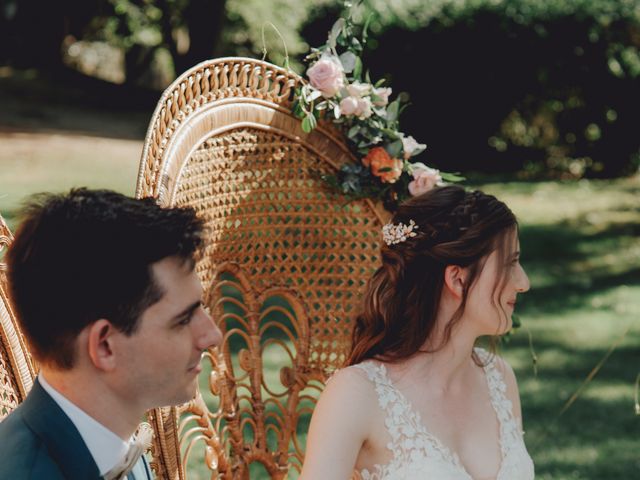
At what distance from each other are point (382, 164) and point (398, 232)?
54cm

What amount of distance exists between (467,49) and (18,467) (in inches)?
367

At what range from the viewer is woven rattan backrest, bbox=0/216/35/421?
2.06 metres

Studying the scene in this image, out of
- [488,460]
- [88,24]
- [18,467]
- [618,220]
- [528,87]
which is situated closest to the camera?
[18,467]

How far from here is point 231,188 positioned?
273cm

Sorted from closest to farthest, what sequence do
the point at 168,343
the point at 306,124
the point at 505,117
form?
the point at 168,343, the point at 306,124, the point at 505,117

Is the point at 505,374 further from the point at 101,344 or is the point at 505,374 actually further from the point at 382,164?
the point at 101,344

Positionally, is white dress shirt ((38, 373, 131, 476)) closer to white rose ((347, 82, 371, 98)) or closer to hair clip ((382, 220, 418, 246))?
hair clip ((382, 220, 418, 246))

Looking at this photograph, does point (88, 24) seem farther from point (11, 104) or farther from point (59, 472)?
point (59, 472)

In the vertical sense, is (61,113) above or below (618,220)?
above

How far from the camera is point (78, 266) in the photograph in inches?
58.4

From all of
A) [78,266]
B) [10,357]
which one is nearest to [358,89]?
[10,357]

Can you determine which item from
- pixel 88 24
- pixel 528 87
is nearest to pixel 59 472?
pixel 528 87

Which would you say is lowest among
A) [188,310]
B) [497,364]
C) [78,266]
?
[497,364]

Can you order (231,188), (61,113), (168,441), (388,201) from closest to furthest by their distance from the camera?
(168,441) → (231,188) → (388,201) → (61,113)
